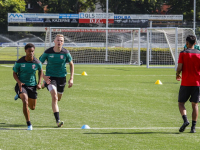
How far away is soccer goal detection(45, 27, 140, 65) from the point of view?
32062 mm

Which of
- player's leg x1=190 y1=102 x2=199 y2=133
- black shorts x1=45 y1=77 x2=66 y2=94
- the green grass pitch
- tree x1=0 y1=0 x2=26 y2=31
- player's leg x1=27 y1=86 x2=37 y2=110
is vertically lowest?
the green grass pitch

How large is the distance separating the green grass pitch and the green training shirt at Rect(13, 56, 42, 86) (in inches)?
35.3

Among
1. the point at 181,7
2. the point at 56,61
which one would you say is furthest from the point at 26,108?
the point at 181,7

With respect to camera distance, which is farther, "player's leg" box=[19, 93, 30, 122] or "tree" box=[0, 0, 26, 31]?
"tree" box=[0, 0, 26, 31]

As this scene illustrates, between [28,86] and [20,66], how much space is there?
0.44 meters

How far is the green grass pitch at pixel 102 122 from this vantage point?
708 centimetres

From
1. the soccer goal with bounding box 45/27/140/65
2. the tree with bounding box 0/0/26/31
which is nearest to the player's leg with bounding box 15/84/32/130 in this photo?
the soccer goal with bounding box 45/27/140/65

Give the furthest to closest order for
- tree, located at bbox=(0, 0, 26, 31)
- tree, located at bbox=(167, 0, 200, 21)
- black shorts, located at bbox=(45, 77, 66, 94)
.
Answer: tree, located at bbox=(167, 0, 200, 21) → tree, located at bbox=(0, 0, 26, 31) → black shorts, located at bbox=(45, 77, 66, 94)

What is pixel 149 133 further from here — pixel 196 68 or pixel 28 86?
pixel 28 86

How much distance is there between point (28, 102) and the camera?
9070 mm

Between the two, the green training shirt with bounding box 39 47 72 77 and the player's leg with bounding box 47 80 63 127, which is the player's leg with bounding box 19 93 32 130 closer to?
the player's leg with bounding box 47 80 63 127

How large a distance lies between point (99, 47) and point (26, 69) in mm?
26115

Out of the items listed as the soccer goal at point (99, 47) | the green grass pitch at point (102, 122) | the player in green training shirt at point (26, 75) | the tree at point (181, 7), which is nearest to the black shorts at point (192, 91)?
the green grass pitch at point (102, 122)

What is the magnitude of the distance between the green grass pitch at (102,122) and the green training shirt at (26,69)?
0.90m
